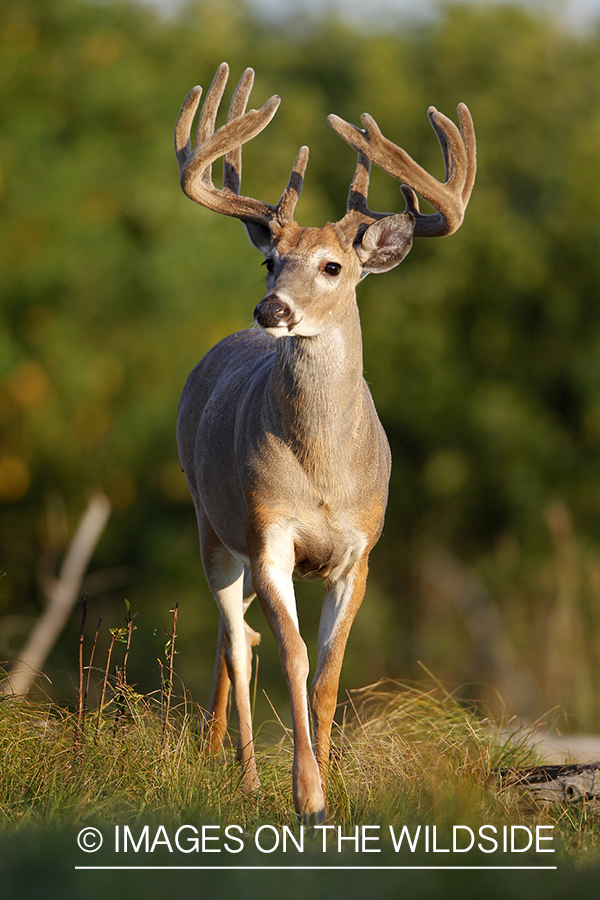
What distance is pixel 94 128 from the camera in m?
26.0

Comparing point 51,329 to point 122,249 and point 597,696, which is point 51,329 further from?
point 597,696

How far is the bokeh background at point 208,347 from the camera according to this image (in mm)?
24000

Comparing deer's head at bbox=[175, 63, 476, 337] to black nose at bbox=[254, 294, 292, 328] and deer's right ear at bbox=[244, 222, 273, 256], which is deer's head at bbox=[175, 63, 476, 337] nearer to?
deer's right ear at bbox=[244, 222, 273, 256]

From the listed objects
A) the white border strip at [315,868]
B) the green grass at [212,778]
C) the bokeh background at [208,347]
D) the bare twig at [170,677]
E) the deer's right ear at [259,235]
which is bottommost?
the white border strip at [315,868]

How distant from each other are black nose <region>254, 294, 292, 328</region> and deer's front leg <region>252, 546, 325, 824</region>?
3.58 ft

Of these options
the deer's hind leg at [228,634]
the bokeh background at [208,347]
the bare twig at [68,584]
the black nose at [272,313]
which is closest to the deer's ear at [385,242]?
the black nose at [272,313]

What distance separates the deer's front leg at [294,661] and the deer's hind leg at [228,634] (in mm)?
964

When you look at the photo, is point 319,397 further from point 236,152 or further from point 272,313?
point 236,152

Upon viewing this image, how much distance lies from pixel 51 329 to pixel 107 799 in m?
19.6

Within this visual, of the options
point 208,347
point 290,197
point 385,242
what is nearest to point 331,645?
point 385,242

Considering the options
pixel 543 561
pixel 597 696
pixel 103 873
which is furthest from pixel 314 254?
pixel 543 561

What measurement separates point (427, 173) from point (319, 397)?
1.21m

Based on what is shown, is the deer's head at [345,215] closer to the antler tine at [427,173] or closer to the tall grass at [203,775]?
the antler tine at [427,173]

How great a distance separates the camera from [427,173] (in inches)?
254
